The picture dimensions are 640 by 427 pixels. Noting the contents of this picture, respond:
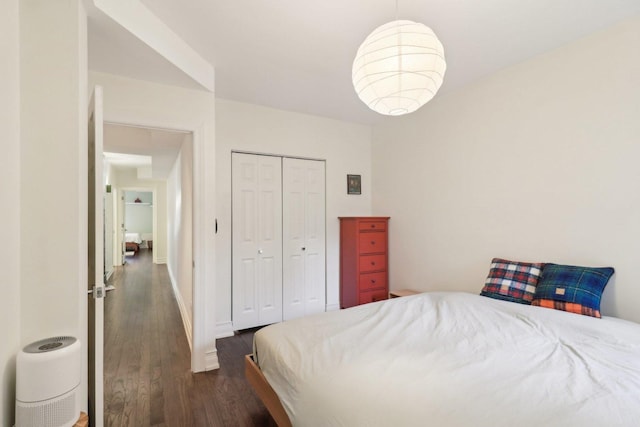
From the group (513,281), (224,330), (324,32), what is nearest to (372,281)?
(513,281)

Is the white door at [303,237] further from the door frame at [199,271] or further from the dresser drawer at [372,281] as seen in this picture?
the door frame at [199,271]

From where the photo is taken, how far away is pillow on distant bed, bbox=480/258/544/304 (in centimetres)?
208

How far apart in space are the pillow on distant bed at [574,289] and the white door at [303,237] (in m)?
2.29

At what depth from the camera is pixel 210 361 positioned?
2387 mm

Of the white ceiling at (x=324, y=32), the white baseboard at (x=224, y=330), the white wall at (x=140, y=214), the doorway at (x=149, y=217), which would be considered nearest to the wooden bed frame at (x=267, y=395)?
the doorway at (x=149, y=217)

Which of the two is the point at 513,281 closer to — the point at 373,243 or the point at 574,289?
the point at 574,289

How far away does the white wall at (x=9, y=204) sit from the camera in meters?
1.09

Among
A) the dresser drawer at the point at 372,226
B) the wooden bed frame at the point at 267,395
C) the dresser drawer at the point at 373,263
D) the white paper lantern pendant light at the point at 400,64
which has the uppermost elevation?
the white paper lantern pendant light at the point at 400,64

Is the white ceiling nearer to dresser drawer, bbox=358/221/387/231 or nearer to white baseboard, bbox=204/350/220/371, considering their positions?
dresser drawer, bbox=358/221/387/231

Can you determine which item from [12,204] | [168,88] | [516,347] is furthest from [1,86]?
[516,347]

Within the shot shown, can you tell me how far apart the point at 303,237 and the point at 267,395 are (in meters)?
2.10

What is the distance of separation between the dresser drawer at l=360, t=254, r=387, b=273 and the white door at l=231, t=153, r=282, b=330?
100 centimetres

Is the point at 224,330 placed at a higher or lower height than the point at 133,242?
lower

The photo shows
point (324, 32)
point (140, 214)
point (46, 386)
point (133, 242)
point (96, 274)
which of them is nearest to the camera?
point (46, 386)
